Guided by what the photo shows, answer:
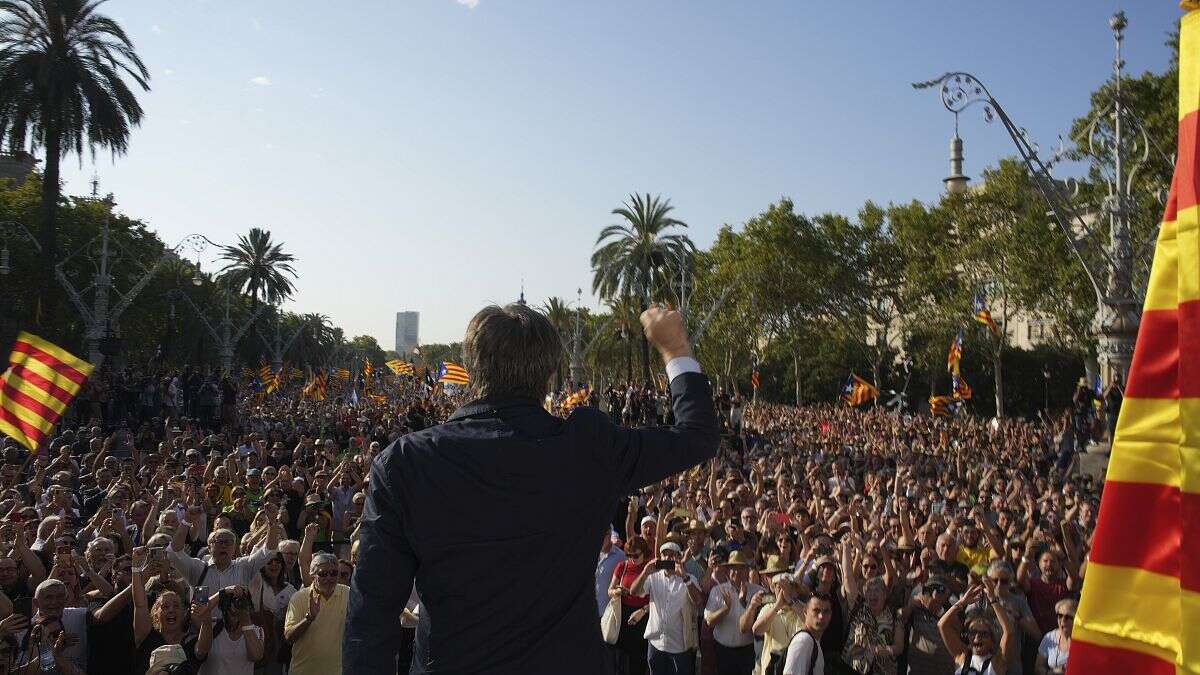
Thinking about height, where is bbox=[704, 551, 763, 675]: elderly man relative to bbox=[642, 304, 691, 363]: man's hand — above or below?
below

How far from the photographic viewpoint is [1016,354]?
5378cm

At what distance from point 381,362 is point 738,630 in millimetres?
178940

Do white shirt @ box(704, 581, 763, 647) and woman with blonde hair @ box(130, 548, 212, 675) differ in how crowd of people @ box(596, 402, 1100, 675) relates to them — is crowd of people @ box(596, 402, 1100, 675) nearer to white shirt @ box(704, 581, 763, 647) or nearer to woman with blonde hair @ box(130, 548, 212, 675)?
white shirt @ box(704, 581, 763, 647)

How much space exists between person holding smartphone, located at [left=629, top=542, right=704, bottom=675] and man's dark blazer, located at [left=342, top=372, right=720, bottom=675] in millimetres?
5405

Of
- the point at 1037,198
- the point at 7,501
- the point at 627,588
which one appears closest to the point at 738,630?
the point at 627,588

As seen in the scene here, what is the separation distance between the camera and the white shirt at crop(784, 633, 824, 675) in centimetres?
641

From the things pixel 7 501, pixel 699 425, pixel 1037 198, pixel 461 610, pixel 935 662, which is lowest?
pixel 935 662

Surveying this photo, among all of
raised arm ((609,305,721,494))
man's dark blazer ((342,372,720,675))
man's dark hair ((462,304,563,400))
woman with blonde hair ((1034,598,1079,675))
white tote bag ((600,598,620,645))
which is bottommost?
white tote bag ((600,598,620,645))

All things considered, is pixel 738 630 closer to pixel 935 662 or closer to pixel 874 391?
pixel 935 662

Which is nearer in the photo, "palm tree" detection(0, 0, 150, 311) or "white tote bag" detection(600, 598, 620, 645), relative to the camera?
"white tote bag" detection(600, 598, 620, 645)

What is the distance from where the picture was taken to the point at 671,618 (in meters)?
7.53

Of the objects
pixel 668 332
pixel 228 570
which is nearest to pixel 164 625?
pixel 228 570

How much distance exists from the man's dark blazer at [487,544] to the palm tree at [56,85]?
84.2 ft

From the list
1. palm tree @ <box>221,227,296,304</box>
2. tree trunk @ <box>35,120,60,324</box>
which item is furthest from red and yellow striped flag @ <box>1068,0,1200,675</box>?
palm tree @ <box>221,227,296,304</box>
